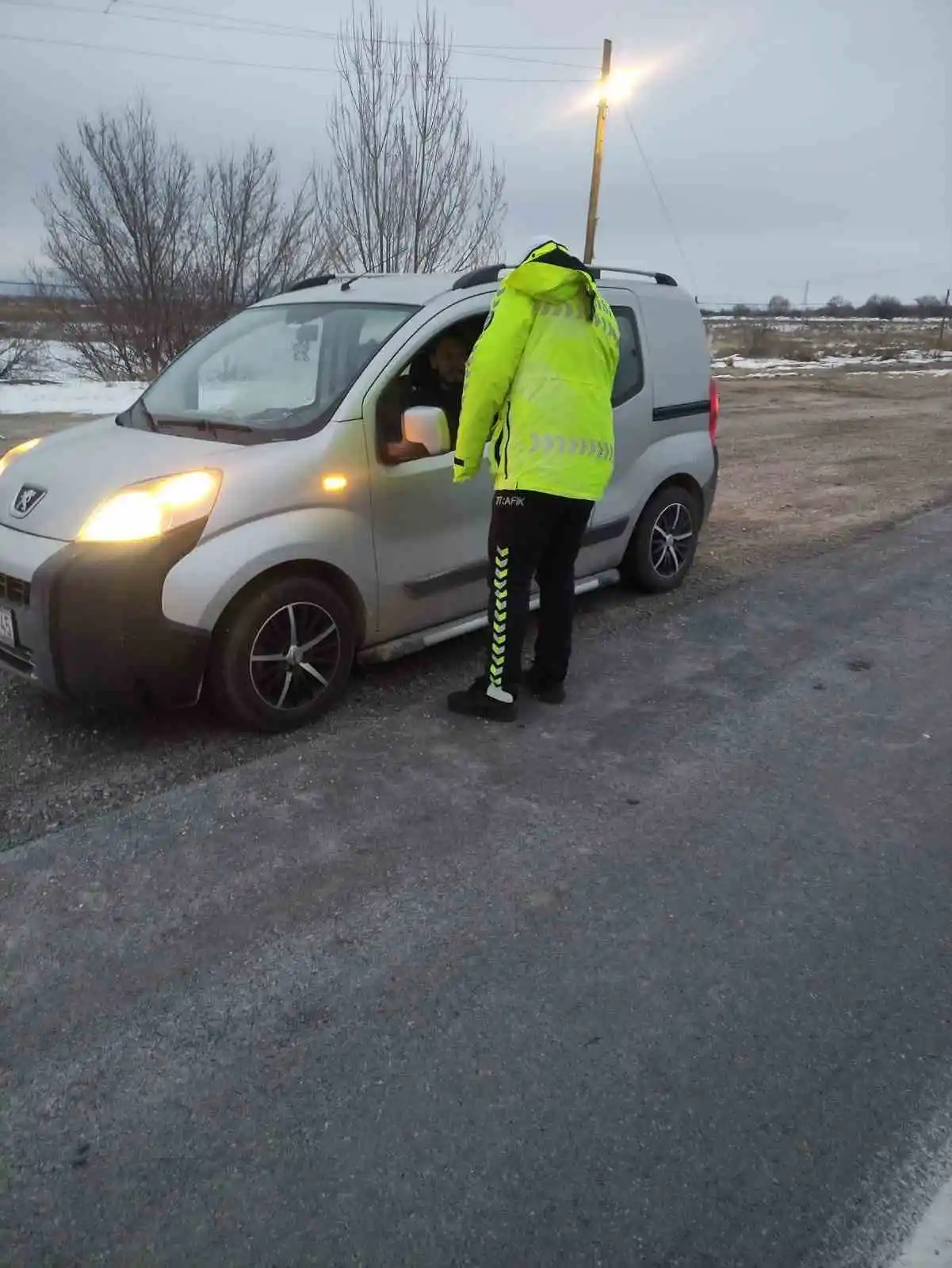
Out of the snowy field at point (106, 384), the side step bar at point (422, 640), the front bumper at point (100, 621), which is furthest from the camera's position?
the snowy field at point (106, 384)

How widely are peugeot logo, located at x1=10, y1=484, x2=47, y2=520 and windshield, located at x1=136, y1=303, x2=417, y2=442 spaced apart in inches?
27.9

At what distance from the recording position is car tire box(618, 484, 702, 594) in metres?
5.85

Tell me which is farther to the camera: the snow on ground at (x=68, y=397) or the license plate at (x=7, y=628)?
the snow on ground at (x=68, y=397)

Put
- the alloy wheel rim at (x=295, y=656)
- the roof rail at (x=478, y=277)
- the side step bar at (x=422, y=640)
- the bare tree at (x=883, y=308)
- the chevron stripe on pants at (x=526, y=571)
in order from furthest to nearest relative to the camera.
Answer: the bare tree at (x=883, y=308) → the roof rail at (x=478, y=277) → the side step bar at (x=422, y=640) → the chevron stripe on pants at (x=526, y=571) → the alloy wheel rim at (x=295, y=656)

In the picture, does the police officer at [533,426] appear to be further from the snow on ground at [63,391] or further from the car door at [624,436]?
the snow on ground at [63,391]

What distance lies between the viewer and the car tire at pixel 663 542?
5.85 meters

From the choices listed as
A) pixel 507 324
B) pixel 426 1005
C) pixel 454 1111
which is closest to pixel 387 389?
pixel 507 324

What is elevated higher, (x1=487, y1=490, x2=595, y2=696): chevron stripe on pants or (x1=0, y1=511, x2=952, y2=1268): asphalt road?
(x1=487, y1=490, x2=595, y2=696): chevron stripe on pants

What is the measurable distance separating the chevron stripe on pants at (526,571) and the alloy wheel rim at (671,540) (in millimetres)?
1640

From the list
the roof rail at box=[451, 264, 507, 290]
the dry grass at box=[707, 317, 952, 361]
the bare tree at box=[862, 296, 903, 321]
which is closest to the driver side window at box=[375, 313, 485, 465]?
the roof rail at box=[451, 264, 507, 290]

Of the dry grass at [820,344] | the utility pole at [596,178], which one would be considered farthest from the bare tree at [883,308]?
the utility pole at [596,178]

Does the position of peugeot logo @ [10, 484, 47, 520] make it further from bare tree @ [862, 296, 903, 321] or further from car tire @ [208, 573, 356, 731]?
bare tree @ [862, 296, 903, 321]

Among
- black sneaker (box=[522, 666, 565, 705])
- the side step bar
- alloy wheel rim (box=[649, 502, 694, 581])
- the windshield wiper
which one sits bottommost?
black sneaker (box=[522, 666, 565, 705])

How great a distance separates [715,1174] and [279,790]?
6.86 ft
